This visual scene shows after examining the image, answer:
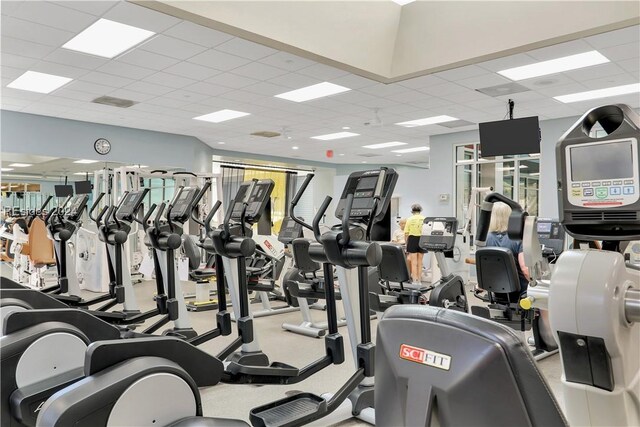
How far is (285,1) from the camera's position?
205 inches

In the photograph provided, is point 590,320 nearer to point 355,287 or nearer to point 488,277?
point 355,287

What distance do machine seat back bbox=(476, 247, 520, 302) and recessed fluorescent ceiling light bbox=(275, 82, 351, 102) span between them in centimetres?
365

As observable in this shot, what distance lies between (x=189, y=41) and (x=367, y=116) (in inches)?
169

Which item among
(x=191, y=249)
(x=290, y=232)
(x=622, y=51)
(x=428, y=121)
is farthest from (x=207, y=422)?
(x=428, y=121)

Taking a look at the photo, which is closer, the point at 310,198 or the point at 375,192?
the point at 375,192

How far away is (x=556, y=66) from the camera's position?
6.00 metres

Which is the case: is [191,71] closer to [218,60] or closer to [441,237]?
[218,60]

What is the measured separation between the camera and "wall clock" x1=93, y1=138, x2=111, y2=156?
944 centimetres


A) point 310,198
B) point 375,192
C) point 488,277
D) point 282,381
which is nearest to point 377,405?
point 375,192

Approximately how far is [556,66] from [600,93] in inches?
68.6

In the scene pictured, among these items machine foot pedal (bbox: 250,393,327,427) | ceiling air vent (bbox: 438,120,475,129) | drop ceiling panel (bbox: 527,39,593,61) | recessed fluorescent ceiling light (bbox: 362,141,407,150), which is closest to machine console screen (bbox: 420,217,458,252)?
machine foot pedal (bbox: 250,393,327,427)

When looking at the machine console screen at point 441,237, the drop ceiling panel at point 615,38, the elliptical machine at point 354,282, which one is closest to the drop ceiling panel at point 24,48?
the elliptical machine at point 354,282

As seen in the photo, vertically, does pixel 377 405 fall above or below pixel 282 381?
above

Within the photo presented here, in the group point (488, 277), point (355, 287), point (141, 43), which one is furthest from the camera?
point (141, 43)
